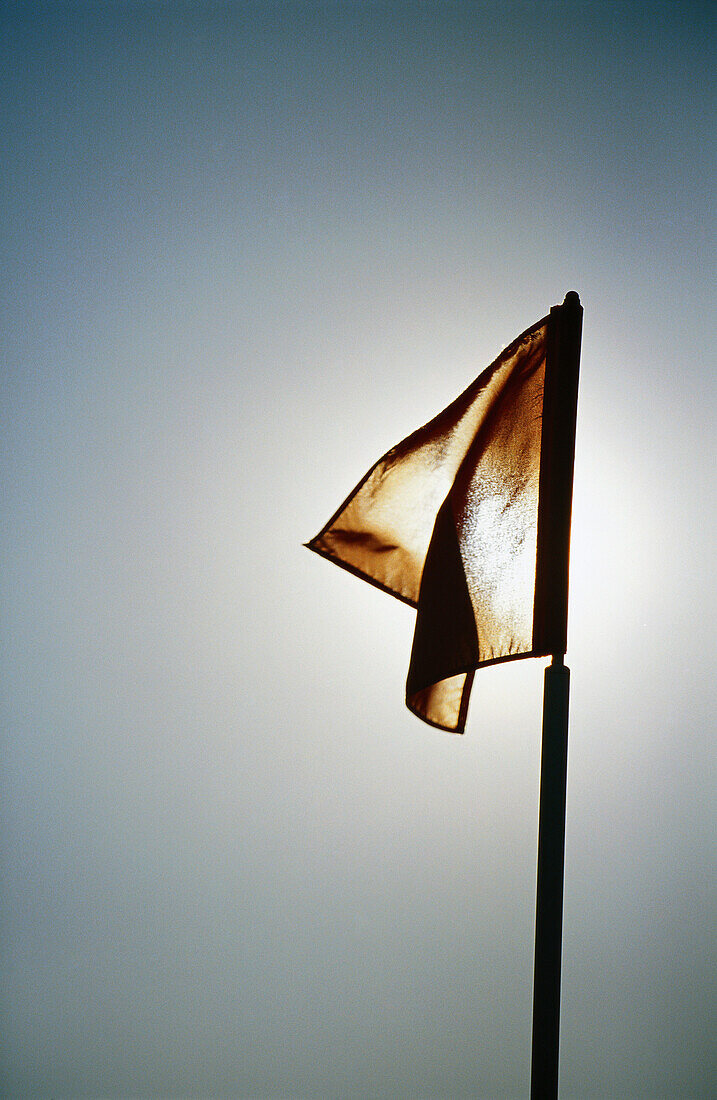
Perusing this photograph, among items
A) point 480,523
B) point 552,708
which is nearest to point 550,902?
point 552,708

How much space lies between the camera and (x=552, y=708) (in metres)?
0.82

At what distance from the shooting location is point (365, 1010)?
1396 millimetres

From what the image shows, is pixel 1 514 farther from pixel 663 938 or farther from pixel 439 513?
pixel 663 938

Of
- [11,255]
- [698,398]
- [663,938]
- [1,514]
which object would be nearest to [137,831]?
[1,514]

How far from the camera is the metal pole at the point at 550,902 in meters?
0.81

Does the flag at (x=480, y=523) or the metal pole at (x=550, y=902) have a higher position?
the flag at (x=480, y=523)

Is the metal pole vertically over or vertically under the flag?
under

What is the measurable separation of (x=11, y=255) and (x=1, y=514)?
1.77ft

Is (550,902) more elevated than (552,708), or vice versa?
(552,708)

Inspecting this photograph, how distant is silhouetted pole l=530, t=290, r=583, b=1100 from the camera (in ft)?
2.65

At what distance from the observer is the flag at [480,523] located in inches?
33.2

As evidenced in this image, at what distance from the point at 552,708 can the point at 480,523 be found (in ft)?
0.81

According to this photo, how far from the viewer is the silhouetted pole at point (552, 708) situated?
2.65 feet

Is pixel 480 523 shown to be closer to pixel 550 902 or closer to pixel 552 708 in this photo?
pixel 552 708
